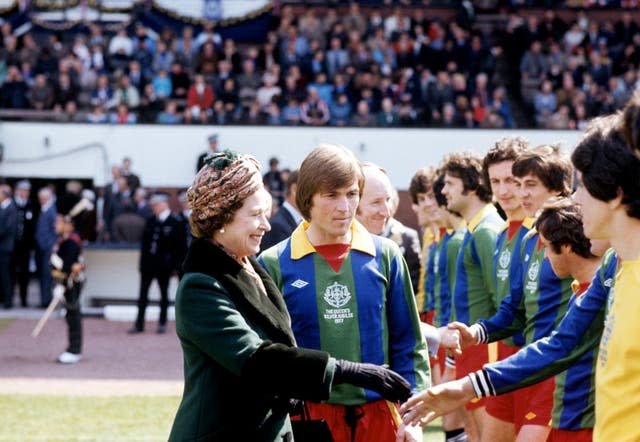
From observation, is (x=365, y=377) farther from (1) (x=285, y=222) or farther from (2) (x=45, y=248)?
(2) (x=45, y=248)

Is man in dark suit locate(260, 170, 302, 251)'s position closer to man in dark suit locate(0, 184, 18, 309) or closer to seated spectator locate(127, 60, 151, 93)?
man in dark suit locate(0, 184, 18, 309)

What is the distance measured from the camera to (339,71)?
2462 cm

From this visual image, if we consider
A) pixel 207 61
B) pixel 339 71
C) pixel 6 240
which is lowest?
pixel 6 240

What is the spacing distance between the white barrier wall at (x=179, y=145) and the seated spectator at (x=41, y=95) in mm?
633

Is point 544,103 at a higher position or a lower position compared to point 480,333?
higher

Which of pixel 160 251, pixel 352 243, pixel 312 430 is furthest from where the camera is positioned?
pixel 160 251

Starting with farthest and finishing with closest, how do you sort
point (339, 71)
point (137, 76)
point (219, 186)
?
point (339, 71)
point (137, 76)
point (219, 186)

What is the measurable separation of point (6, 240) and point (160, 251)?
15.4 feet

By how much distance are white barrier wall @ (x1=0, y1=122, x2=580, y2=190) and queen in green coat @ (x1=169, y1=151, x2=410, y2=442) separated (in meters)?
18.8

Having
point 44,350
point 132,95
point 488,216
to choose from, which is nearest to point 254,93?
point 132,95

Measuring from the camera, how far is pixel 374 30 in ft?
85.3

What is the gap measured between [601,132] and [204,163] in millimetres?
1430

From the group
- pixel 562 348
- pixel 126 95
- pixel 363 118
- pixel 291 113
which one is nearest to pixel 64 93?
pixel 126 95

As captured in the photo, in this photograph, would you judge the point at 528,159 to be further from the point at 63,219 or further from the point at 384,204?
the point at 63,219
